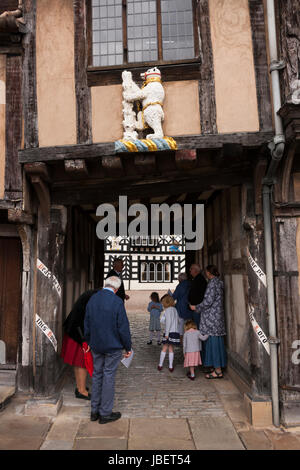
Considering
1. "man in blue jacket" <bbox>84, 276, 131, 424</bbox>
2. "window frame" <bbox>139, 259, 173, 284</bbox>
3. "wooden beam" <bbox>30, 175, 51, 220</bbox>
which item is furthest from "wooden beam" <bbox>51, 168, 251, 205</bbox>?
"window frame" <bbox>139, 259, 173, 284</bbox>

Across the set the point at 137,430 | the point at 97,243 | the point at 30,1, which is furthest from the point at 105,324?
the point at 97,243

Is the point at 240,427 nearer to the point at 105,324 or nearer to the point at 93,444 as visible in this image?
the point at 93,444

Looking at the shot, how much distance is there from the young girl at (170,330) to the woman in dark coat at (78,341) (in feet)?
5.49

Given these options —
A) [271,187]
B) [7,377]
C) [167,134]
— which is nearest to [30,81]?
[167,134]

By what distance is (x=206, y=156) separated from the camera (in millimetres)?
5145

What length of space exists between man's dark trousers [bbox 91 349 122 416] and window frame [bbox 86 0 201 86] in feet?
12.1

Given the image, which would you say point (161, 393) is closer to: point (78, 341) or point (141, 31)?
point (78, 341)

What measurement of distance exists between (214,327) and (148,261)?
2027 centimetres

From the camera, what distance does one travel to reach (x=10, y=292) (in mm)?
6059

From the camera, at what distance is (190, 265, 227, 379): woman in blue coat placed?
250 inches

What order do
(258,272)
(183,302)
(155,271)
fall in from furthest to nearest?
(155,271) → (183,302) → (258,272)

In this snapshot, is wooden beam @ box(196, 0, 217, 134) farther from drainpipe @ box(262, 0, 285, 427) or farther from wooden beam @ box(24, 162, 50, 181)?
wooden beam @ box(24, 162, 50, 181)

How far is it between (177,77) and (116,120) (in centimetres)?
102

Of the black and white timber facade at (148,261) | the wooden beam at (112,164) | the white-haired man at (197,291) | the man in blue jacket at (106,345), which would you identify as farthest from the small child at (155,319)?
the black and white timber facade at (148,261)
